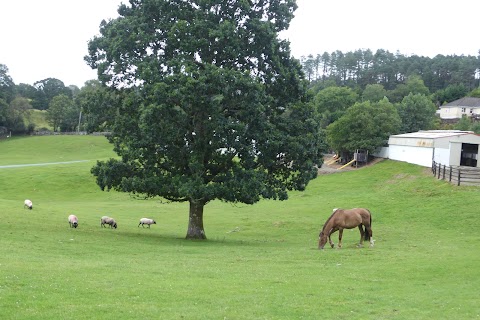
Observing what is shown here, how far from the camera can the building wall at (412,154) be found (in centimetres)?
6084

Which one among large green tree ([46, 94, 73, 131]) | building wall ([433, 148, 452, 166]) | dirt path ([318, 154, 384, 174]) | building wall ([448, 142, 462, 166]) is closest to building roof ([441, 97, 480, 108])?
dirt path ([318, 154, 384, 174])

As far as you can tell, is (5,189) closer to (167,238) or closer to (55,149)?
(167,238)

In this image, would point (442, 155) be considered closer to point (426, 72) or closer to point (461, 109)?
point (461, 109)

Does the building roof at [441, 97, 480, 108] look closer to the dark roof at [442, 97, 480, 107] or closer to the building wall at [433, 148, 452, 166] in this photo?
the dark roof at [442, 97, 480, 107]

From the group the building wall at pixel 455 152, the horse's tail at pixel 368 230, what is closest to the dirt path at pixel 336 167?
the building wall at pixel 455 152

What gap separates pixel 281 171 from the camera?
2931 centimetres

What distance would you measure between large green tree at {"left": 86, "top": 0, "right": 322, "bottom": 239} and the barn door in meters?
32.8

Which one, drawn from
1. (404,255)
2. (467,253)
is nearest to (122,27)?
(404,255)

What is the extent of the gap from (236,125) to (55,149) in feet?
300

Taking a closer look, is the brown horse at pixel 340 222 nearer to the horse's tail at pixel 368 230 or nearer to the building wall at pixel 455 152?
the horse's tail at pixel 368 230

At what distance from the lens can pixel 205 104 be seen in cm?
2534

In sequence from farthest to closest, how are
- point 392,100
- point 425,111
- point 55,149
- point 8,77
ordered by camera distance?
point 392,100 → point 8,77 → point 55,149 → point 425,111

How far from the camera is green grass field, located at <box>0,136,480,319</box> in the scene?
12.0m

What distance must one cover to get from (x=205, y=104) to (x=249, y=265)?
9.57 metres
